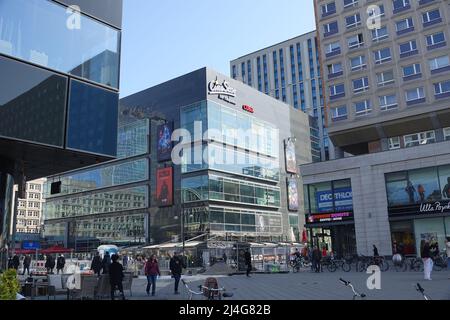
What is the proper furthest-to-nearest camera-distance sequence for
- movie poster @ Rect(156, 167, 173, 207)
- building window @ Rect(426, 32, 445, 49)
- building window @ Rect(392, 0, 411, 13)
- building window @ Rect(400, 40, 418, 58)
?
1. movie poster @ Rect(156, 167, 173, 207)
2. building window @ Rect(392, 0, 411, 13)
3. building window @ Rect(400, 40, 418, 58)
4. building window @ Rect(426, 32, 445, 49)

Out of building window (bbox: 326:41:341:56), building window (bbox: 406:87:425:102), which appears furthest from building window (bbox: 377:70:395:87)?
building window (bbox: 326:41:341:56)

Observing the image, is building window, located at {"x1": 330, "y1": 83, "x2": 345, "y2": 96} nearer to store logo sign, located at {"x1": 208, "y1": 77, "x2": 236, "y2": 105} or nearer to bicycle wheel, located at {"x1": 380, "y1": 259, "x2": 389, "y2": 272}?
bicycle wheel, located at {"x1": 380, "y1": 259, "x2": 389, "y2": 272}

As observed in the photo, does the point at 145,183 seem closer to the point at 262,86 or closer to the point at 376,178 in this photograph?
the point at 376,178

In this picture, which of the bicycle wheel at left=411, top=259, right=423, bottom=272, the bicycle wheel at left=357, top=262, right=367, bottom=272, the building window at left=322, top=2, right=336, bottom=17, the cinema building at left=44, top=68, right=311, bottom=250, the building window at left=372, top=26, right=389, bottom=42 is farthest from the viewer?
the cinema building at left=44, top=68, right=311, bottom=250

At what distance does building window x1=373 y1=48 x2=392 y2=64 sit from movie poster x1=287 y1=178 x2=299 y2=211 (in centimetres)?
4253

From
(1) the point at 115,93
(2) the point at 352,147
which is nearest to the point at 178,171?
(2) the point at 352,147

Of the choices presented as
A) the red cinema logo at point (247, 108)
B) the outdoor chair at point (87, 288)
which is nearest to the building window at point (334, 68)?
the red cinema logo at point (247, 108)

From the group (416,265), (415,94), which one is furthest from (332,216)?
(416,265)

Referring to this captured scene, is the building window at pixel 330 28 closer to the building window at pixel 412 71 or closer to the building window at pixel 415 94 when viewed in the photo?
the building window at pixel 412 71

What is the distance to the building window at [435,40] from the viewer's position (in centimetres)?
4006

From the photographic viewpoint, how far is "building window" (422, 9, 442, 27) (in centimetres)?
4042

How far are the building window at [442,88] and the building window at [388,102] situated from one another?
11.6 ft

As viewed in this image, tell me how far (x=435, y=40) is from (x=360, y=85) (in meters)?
7.67

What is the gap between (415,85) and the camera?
40.6m
